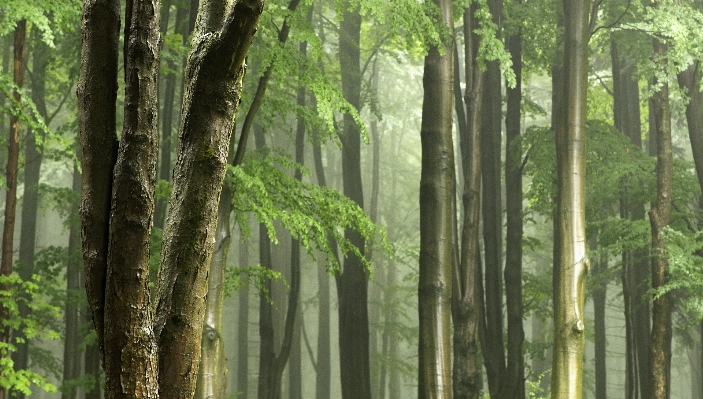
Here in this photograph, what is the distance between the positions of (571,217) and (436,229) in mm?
1553

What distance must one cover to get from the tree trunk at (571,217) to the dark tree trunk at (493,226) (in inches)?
140

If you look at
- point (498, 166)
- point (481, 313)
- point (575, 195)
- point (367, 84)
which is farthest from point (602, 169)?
point (367, 84)

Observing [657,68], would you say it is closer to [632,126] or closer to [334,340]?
[632,126]

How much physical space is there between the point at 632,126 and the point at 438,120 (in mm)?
9675

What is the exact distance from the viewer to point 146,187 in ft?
7.47

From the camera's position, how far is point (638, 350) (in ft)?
45.1

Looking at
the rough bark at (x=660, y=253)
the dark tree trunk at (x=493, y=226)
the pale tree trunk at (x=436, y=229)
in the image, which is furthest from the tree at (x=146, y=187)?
the dark tree trunk at (x=493, y=226)

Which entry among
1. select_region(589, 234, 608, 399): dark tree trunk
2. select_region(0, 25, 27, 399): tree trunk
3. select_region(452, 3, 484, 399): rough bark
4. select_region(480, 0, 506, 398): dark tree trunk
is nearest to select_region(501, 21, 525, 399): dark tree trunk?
select_region(480, 0, 506, 398): dark tree trunk

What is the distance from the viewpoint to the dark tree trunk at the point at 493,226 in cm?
1158

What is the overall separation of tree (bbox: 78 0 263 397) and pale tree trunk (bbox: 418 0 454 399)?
5541 millimetres

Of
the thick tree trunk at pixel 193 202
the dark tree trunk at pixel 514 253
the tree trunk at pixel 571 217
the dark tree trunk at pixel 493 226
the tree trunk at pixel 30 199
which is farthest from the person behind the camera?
the tree trunk at pixel 30 199

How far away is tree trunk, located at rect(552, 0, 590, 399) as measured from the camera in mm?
7512

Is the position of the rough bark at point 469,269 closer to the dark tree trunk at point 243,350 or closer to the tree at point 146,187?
the tree at point 146,187

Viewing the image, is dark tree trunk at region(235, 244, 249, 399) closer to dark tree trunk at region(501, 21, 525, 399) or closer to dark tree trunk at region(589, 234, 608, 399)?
dark tree trunk at region(501, 21, 525, 399)
